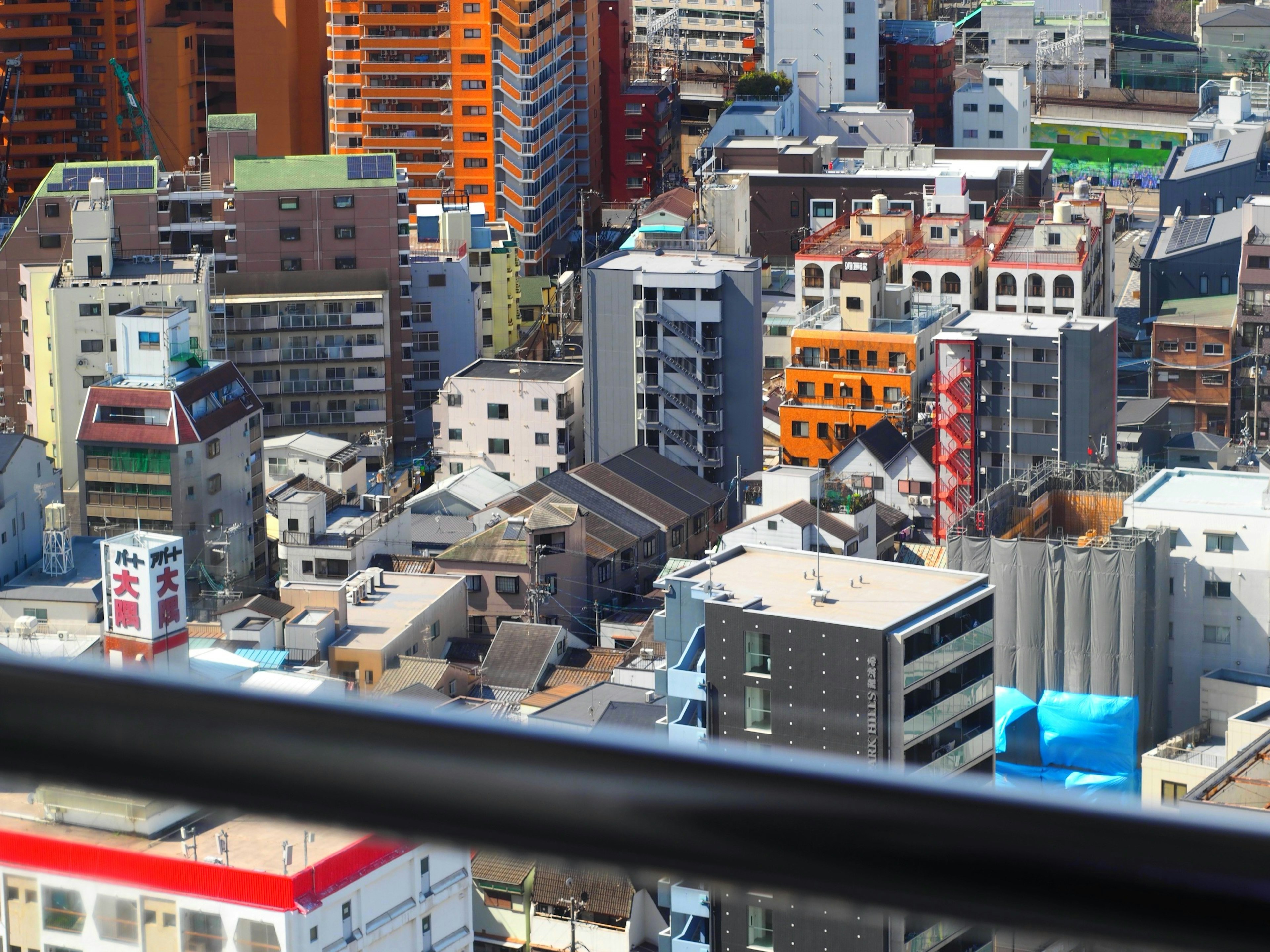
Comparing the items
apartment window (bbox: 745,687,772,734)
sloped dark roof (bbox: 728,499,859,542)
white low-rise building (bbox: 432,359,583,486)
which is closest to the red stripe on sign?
apartment window (bbox: 745,687,772,734)

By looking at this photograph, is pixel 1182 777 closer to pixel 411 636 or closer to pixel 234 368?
pixel 411 636

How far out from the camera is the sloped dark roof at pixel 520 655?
1059 cm

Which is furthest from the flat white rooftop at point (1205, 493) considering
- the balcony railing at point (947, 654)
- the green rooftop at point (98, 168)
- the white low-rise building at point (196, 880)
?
the green rooftop at point (98, 168)

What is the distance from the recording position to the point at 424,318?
658 inches

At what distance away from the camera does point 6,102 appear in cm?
2130

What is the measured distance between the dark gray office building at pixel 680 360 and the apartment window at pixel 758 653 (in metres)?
6.50

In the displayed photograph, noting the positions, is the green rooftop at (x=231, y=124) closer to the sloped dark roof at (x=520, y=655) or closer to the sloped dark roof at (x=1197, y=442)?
the sloped dark roof at (x=520, y=655)

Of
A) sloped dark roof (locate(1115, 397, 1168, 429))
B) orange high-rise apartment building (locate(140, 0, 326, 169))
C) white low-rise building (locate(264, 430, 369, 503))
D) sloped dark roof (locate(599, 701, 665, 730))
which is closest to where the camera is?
sloped dark roof (locate(599, 701, 665, 730))

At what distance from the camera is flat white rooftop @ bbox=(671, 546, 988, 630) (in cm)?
761

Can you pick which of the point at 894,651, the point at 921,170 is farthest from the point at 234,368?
the point at 921,170

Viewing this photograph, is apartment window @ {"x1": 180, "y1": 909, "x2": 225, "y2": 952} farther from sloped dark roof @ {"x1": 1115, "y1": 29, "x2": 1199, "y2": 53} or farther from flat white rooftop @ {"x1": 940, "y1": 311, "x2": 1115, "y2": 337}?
sloped dark roof @ {"x1": 1115, "y1": 29, "x2": 1199, "y2": 53}

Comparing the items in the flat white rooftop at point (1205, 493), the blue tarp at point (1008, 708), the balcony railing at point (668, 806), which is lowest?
the blue tarp at point (1008, 708)

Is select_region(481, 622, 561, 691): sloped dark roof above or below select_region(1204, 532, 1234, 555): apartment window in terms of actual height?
below

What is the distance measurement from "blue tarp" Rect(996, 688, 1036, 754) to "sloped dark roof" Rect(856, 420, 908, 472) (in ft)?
11.6
